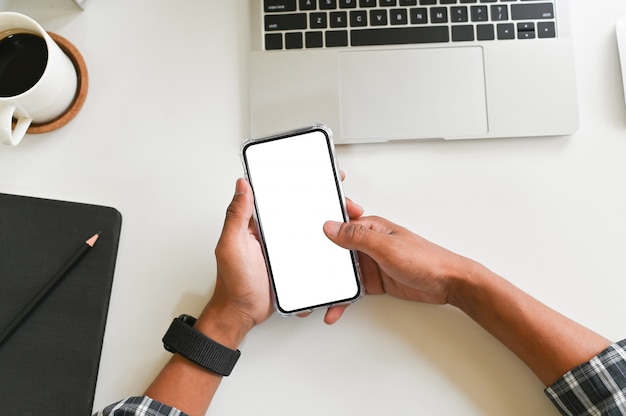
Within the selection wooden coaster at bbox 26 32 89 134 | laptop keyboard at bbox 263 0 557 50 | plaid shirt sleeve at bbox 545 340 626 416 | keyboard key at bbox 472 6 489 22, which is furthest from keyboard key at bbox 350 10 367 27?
plaid shirt sleeve at bbox 545 340 626 416

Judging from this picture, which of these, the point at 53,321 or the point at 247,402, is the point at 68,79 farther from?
the point at 247,402

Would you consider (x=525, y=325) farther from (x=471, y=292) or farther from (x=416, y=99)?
(x=416, y=99)

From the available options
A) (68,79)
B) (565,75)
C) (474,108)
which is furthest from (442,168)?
(68,79)

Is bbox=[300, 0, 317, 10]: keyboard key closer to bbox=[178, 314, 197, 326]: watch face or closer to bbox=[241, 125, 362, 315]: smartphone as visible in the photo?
bbox=[241, 125, 362, 315]: smartphone

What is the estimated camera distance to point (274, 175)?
0.56 meters

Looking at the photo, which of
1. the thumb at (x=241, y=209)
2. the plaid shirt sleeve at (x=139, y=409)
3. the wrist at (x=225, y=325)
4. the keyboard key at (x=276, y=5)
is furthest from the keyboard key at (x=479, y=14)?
the plaid shirt sleeve at (x=139, y=409)

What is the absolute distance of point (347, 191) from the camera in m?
0.61

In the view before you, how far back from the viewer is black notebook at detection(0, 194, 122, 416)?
56 centimetres

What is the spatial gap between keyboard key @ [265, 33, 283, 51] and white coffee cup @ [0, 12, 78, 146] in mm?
240

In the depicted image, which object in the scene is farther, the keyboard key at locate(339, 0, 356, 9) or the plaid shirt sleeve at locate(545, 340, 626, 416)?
the keyboard key at locate(339, 0, 356, 9)

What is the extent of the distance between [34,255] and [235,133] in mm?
282

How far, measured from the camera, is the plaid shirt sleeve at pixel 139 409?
1.69 feet

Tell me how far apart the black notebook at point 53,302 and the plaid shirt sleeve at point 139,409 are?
7cm

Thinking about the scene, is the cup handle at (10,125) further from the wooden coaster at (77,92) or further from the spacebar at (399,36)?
the spacebar at (399,36)
